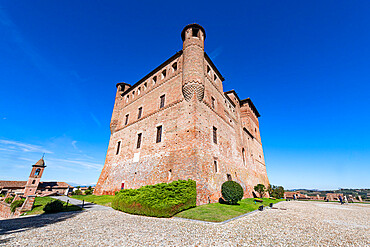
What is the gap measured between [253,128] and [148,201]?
29.7 m

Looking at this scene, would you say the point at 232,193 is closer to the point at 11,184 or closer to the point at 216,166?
the point at 216,166

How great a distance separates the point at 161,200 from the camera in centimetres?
898

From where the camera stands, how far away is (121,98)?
2683 centimetres

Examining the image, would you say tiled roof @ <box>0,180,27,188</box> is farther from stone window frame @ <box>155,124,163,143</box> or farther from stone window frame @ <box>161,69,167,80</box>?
stone window frame @ <box>161,69,167,80</box>

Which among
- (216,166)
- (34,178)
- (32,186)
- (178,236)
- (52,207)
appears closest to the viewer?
(178,236)

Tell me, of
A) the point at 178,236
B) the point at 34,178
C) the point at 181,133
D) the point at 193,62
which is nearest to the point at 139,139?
the point at 181,133

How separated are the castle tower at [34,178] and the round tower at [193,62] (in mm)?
46734

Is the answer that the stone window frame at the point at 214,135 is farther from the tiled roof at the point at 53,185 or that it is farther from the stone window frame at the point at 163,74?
the tiled roof at the point at 53,185

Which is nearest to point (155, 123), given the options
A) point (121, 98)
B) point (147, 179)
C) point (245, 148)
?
point (147, 179)

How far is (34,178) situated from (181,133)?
46.2 meters

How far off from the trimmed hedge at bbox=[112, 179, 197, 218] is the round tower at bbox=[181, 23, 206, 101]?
843cm

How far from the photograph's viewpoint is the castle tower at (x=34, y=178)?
36.2m

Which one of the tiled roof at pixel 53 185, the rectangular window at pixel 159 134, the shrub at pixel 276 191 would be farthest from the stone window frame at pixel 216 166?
the tiled roof at pixel 53 185

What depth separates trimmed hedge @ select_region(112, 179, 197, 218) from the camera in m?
8.65
